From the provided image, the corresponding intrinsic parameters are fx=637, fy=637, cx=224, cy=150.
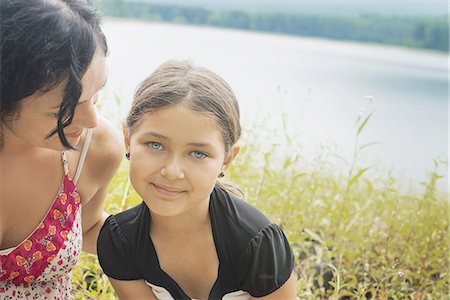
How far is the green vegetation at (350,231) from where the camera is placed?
7.35ft

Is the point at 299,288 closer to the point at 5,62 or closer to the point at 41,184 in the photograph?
the point at 41,184

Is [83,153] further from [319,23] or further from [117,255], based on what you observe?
[319,23]

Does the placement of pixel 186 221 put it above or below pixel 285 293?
above

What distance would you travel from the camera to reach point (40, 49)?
1.29m

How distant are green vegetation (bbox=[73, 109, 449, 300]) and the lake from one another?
0.31 meters

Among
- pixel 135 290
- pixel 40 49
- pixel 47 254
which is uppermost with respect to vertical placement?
pixel 40 49

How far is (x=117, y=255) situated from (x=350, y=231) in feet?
3.74

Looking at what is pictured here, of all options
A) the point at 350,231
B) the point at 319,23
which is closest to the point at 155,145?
the point at 350,231

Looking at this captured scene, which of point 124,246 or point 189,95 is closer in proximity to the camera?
point 189,95

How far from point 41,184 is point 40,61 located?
1.43 feet

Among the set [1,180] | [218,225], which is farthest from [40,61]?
[218,225]

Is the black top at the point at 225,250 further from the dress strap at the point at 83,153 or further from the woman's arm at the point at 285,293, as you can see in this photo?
the dress strap at the point at 83,153

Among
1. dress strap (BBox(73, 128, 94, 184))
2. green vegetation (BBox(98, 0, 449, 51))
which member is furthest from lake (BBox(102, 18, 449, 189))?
dress strap (BBox(73, 128, 94, 184))

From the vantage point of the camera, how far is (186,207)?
59.2 inches
